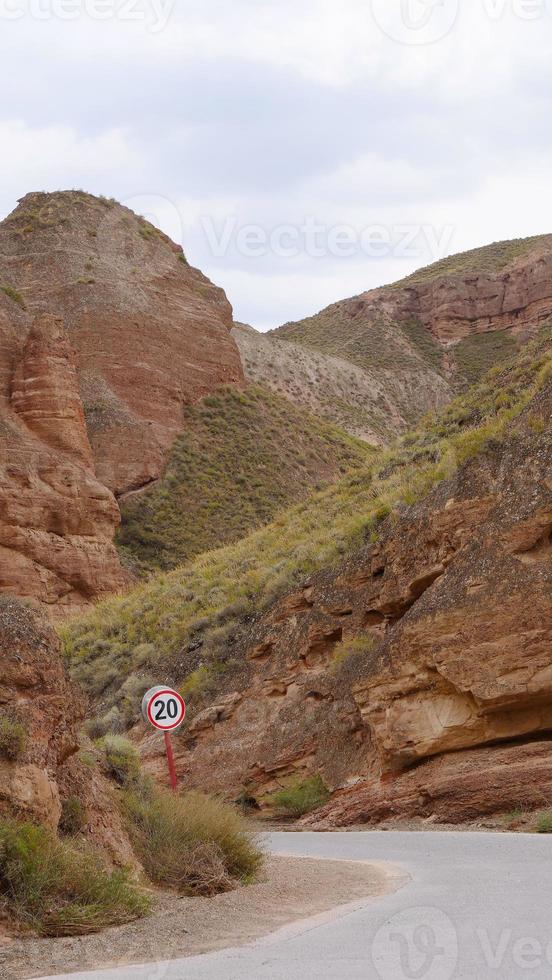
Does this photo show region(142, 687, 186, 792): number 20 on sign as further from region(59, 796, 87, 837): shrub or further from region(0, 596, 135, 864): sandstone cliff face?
region(59, 796, 87, 837): shrub

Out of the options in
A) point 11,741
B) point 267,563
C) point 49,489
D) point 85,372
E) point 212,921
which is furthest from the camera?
point 85,372

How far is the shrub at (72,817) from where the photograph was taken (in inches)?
372

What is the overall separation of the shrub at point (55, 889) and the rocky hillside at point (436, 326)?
7860 cm

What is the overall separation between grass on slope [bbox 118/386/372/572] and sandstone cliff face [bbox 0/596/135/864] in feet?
106

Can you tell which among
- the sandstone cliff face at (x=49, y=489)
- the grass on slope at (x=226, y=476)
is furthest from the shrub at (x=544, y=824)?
the grass on slope at (x=226, y=476)

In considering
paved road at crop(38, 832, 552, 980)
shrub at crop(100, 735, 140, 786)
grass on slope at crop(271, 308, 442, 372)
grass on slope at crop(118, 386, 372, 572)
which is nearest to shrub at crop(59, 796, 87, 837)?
shrub at crop(100, 735, 140, 786)

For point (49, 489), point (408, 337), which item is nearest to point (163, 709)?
point (49, 489)

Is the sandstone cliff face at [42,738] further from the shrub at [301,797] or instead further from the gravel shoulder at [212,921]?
the shrub at [301,797]

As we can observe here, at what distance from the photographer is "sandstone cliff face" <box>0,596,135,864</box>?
8.66 m

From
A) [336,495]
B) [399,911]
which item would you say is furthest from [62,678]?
[336,495]

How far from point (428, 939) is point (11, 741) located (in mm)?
3581

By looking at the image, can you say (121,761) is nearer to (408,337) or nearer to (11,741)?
(11,741)

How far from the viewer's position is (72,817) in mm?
9562

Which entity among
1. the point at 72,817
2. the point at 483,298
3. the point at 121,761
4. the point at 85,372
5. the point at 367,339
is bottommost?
the point at 72,817
